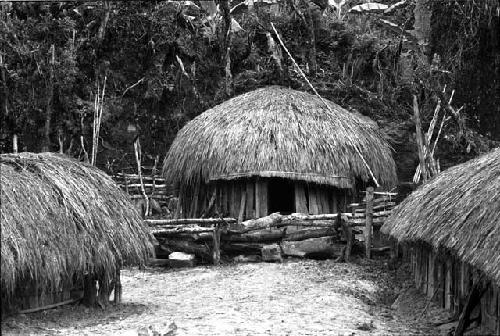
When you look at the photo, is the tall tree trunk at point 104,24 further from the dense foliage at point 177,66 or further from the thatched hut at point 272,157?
the thatched hut at point 272,157

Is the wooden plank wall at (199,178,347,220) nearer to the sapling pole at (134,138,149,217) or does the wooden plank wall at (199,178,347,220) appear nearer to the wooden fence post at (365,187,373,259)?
the wooden fence post at (365,187,373,259)

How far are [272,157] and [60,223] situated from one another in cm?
721

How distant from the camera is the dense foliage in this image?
909 inches

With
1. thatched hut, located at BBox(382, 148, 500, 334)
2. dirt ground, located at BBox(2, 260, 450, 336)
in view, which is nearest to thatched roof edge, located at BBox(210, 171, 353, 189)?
dirt ground, located at BBox(2, 260, 450, 336)

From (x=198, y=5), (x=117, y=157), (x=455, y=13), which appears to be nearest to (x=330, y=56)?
(x=198, y=5)

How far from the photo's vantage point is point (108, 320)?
9914mm

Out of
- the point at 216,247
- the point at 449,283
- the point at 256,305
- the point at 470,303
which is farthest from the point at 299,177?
the point at 470,303

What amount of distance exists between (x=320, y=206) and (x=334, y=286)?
4944mm

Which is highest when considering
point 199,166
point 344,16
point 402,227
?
point 344,16

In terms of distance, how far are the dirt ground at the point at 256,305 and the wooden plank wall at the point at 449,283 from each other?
0.25m

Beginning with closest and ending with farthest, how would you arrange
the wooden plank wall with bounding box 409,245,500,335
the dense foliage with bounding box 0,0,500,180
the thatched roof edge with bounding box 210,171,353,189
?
the wooden plank wall with bounding box 409,245,500,335
the thatched roof edge with bounding box 210,171,353,189
the dense foliage with bounding box 0,0,500,180

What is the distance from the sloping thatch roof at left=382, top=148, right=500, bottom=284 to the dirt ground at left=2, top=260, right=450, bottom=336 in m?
1.17

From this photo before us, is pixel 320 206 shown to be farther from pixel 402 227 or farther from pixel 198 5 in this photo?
pixel 198 5

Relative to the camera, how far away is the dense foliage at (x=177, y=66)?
23094mm
